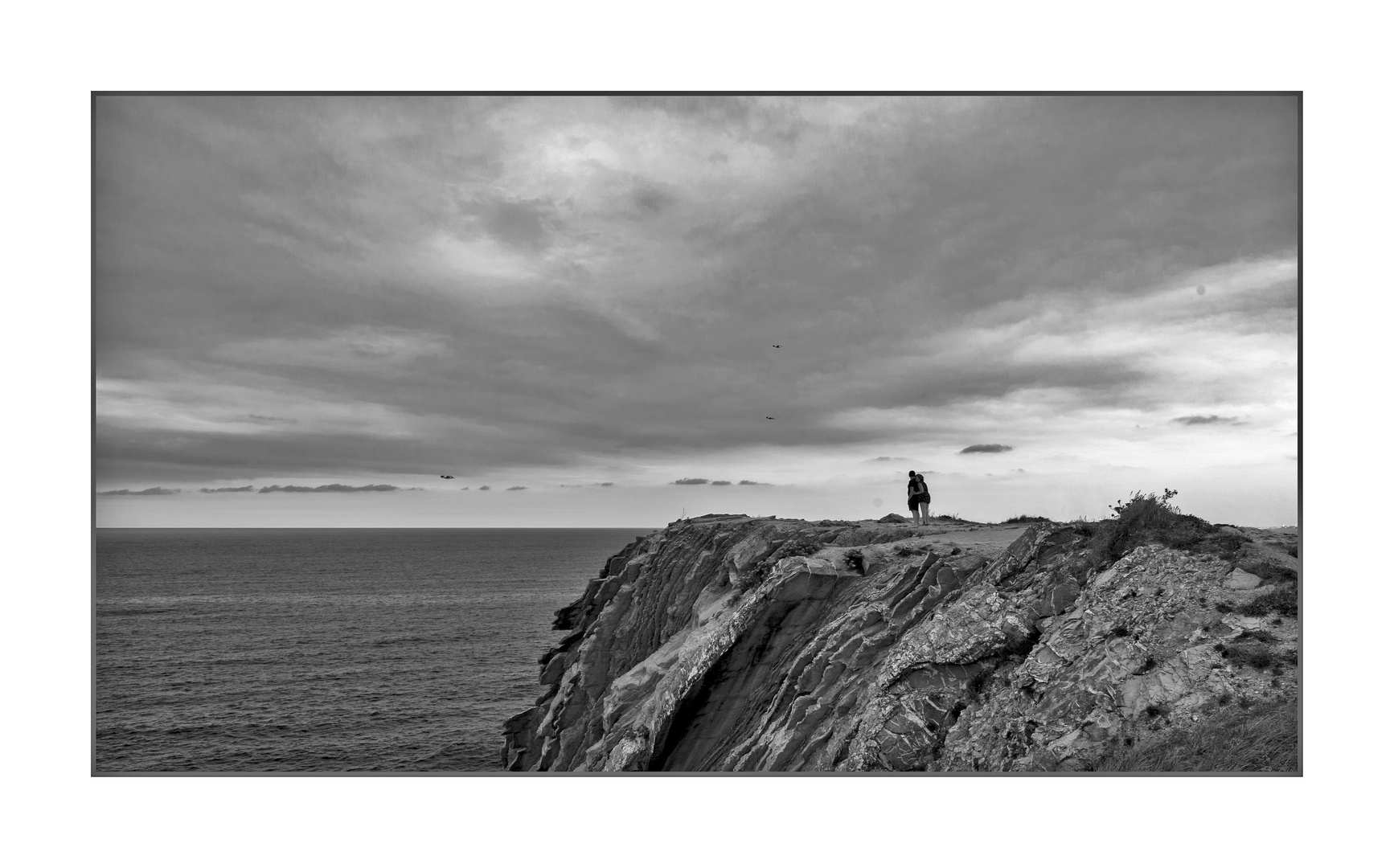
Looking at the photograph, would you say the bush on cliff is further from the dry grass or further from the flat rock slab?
the dry grass

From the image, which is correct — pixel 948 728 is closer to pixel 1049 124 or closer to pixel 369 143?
pixel 1049 124

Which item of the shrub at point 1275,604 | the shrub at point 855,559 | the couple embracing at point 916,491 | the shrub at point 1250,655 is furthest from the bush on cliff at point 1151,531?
the couple embracing at point 916,491

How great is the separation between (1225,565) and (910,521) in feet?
38.5

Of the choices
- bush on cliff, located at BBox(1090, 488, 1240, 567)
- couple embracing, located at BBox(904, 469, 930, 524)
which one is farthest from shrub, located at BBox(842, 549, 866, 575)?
bush on cliff, located at BBox(1090, 488, 1240, 567)

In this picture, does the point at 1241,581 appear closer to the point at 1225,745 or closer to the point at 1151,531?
the point at 1151,531

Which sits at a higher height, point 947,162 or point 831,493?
point 947,162

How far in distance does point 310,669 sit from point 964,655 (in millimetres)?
57974

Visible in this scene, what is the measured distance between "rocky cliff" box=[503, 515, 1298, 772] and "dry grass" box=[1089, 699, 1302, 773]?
0.52 feet

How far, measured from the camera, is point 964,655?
11.3 meters

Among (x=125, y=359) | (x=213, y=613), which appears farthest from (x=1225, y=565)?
(x=213, y=613)

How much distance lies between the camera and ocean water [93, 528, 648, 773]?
3862 cm

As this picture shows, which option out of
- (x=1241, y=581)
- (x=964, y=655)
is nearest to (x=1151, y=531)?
(x=1241, y=581)

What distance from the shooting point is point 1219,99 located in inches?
437

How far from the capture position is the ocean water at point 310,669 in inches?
1521
